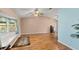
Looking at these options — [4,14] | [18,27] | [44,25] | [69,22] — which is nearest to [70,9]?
[69,22]

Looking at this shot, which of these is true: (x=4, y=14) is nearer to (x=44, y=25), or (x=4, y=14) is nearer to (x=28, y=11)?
(x=28, y=11)

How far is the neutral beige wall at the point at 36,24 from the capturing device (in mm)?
2266

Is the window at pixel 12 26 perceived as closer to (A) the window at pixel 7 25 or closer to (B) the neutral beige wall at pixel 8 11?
(A) the window at pixel 7 25

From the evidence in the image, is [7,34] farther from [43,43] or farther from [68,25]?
[68,25]

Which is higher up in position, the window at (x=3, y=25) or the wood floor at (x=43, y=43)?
the window at (x=3, y=25)

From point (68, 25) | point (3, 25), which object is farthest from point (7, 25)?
point (68, 25)

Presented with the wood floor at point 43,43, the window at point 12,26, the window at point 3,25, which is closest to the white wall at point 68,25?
the wood floor at point 43,43

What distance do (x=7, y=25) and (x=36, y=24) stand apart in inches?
22.1

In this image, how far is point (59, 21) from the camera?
2.19 metres

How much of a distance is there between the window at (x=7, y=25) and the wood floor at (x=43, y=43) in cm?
35

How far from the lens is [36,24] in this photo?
90.7 inches

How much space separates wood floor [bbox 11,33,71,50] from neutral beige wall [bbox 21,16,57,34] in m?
0.11

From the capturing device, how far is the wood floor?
215 centimetres

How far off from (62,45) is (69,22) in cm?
45
